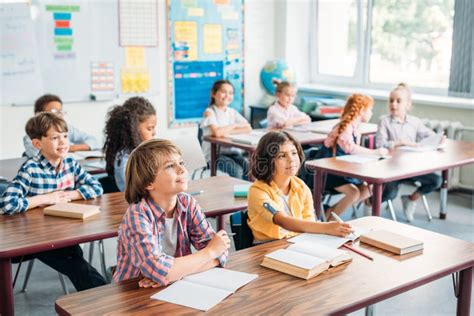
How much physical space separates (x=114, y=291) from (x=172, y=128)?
4932 mm

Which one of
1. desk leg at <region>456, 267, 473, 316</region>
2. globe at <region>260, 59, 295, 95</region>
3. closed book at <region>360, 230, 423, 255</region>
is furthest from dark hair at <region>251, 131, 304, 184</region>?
globe at <region>260, 59, 295, 95</region>

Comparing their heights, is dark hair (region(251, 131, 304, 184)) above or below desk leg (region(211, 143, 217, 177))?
above

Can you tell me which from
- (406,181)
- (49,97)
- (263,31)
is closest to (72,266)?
(49,97)

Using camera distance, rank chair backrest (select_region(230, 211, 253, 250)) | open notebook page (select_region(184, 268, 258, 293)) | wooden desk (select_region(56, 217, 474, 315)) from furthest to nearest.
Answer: chair backrest (select_region(230, 211, 253, 250))
open notebook page (select_region(184, 268, 258, 293))
wooden desk (select_region(56, 217, 474, 315))

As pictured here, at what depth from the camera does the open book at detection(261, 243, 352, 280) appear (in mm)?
1957

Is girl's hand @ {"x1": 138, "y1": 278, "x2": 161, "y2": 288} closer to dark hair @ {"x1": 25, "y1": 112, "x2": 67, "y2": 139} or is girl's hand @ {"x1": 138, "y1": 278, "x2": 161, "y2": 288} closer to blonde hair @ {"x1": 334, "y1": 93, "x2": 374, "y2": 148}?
dark hair @ {"x1": 25, "y1": 112, "x2": 67, "y2": 139}

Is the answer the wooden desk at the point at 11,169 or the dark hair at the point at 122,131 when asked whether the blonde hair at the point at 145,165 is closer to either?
the dark hair at the point at 122,131

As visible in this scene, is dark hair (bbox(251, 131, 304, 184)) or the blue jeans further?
the blue jeans

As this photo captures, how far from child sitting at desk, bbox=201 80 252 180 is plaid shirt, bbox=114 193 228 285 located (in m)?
2.78

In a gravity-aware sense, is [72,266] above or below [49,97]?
below

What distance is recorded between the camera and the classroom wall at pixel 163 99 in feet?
18.3

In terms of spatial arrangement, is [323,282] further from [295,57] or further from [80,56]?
[295,57]

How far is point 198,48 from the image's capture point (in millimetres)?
6695

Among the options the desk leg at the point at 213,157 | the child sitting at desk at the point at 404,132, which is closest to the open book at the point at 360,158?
the child sitting at desk at the point at 404,132
